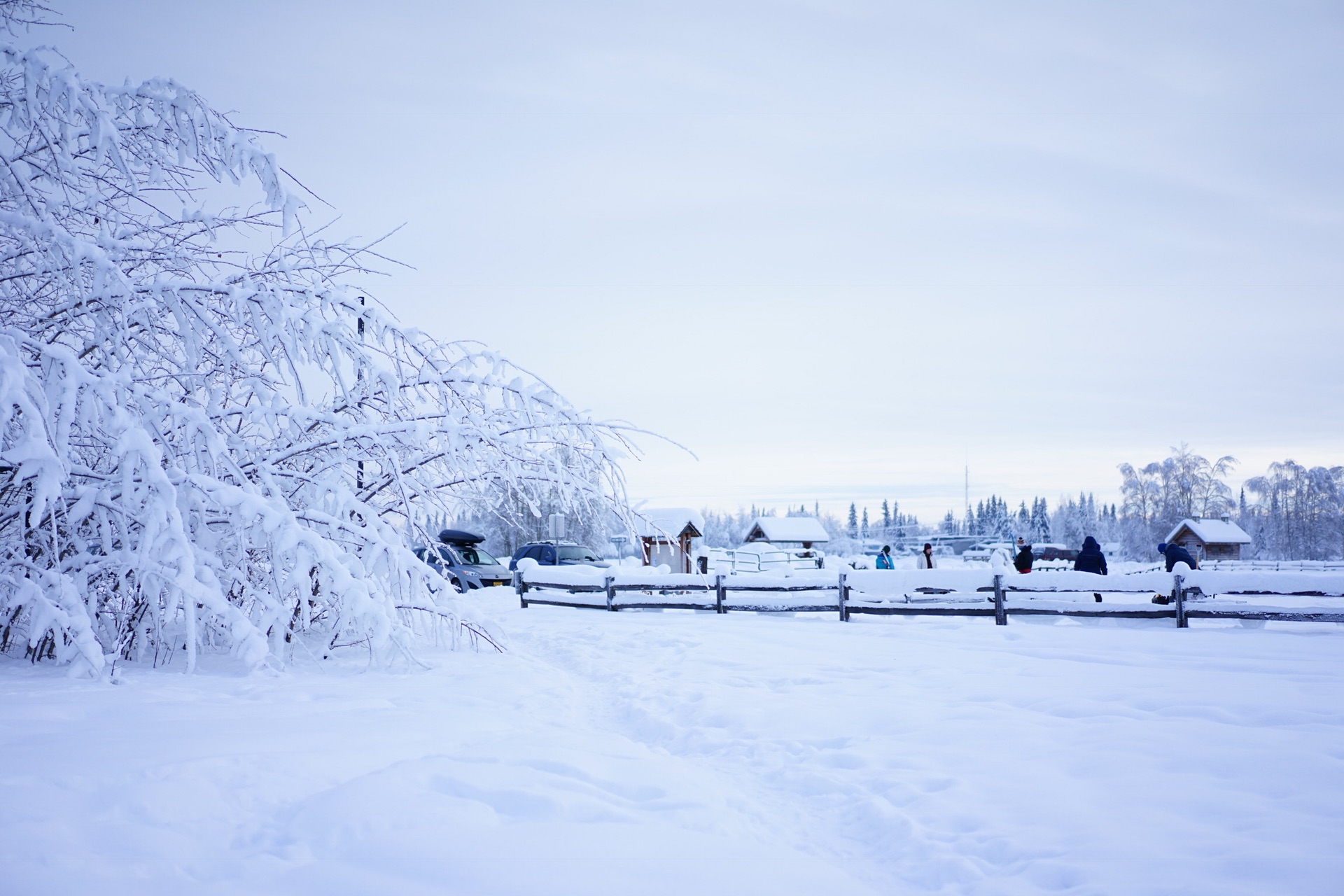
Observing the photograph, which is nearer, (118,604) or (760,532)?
(118,604)

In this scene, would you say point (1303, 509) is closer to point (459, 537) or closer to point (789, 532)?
point (789, 532)

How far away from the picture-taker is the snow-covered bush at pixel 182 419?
15.1ft

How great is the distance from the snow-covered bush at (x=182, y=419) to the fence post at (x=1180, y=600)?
31.9 ft

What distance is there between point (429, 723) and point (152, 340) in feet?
11.5

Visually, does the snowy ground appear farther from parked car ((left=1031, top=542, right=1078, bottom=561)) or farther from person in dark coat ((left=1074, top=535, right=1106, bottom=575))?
parked car ((left=1031, top=542, right=1078, bottom=561))

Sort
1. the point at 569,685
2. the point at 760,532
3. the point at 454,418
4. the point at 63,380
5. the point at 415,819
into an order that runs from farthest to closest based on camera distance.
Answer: the point at 760,532, the point at 569,685, the point at 454,418, the point at 63,380, the point at 415,819

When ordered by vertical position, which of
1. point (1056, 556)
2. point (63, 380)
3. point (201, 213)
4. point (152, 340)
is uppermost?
point (201, 213)

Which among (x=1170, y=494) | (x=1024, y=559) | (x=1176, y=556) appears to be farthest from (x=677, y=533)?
(x=1170, y=494)

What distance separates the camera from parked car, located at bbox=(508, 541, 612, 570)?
28.5 m

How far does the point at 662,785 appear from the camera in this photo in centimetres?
426

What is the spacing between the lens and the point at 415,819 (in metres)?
3.37

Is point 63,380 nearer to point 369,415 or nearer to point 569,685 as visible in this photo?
point 369,415

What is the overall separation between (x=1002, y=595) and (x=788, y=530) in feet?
123

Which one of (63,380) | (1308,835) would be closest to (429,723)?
(63,380)
